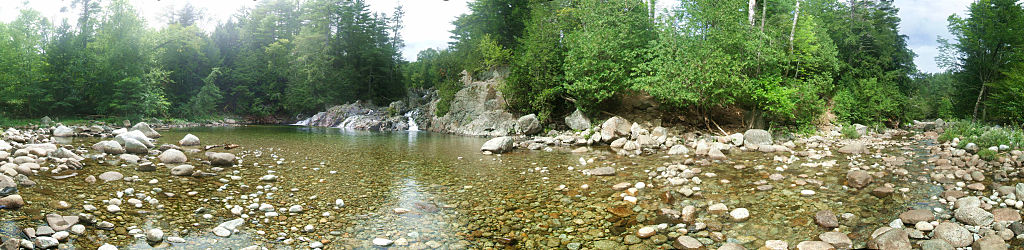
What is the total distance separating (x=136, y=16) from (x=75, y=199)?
36.2 metres

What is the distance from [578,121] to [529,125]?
324 centimetres

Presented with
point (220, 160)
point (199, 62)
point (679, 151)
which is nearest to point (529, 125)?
point (679, 151)

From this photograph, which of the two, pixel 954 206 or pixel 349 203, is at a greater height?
pixel 954 206

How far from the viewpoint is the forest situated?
19.6 m

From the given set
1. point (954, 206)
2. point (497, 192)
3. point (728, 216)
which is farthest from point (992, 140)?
point (497, 192)

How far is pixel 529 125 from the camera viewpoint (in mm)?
→ 25516

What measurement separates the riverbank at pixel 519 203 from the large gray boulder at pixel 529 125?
1472cm

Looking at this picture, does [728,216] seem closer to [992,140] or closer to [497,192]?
[497,192]

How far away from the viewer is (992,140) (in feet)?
36.1

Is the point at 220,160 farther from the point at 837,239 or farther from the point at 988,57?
the point at 988,57

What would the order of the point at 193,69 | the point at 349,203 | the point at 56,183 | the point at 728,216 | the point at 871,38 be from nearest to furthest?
the point at 728,216 → the point at 349,203 → the point at 56,183 → the point at 871,38 → the point at 193,69

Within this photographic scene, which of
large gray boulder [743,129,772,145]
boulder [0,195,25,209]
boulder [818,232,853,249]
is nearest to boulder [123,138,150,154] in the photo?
boulder [0,195,25,209]

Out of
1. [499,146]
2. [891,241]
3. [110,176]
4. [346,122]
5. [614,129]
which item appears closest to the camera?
[891,241]

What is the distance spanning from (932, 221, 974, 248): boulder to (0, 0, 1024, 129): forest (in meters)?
14.8
